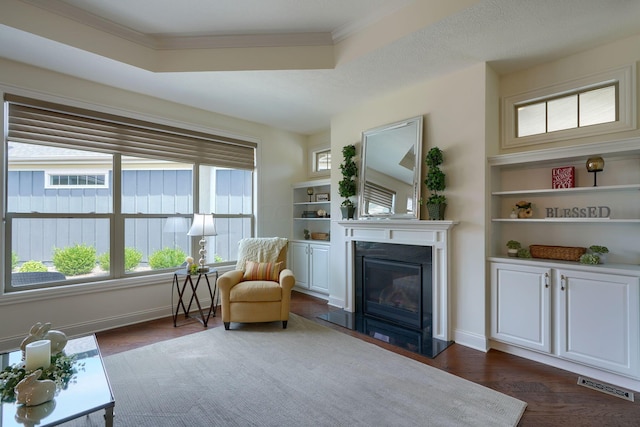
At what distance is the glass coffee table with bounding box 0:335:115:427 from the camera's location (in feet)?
4.47

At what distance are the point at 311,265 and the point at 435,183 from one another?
240cm

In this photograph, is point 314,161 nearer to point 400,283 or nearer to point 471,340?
point 400,283

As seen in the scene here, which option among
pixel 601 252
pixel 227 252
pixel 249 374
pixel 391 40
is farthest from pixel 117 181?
pixel 601 252

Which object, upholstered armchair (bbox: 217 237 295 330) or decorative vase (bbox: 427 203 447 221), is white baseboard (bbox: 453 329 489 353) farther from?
upholstered armchair (bbox: 217 237 295 330)

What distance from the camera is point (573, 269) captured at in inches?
94.2

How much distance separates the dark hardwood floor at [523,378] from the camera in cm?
189

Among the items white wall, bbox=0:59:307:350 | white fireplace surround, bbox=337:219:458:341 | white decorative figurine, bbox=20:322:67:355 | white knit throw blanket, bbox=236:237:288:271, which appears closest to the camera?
white decorative figurine, bbox=20:322:67:355

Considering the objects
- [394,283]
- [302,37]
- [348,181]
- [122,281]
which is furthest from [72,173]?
[394,283]

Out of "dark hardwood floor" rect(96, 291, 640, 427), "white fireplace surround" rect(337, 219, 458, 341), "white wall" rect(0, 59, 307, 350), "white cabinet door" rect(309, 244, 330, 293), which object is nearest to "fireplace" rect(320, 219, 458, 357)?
"white fireplace surround" rect(337, 219, 458, 341)

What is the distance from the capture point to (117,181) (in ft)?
11.4

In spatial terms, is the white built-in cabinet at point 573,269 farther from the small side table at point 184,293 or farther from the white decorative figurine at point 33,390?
the white decorative figurine at point 33,390

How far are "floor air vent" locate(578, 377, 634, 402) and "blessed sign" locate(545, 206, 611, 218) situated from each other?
52.0 inches

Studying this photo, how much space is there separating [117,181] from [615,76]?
4.99 meters

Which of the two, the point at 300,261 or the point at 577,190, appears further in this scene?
the point at 300,261
